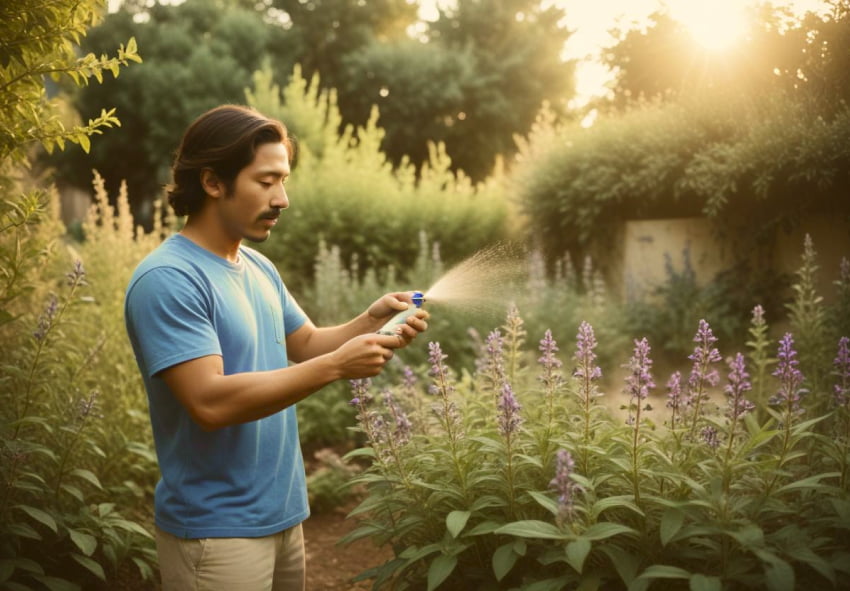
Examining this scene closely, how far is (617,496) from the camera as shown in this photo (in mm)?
2424

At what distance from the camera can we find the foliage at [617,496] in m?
2.23

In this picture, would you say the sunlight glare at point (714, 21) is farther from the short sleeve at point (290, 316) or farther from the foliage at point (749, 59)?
the short sleeve at point (290, 316)

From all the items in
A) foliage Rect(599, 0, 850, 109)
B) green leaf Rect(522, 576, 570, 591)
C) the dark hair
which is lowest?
green leaf Rect(522, 576, 570, 591)

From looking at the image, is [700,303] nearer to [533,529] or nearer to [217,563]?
[533,529]

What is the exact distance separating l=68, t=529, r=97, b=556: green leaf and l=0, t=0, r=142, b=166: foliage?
173 cm

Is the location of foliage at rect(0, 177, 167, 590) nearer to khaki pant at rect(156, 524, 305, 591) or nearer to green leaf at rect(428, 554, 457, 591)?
khaki pant at rect(156, 524, 305, 591)

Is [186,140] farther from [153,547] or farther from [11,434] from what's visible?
[153,547]

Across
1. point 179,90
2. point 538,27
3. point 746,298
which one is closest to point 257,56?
point 179,90

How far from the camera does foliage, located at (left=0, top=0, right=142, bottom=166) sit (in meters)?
3.16

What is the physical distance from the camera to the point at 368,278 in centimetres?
847

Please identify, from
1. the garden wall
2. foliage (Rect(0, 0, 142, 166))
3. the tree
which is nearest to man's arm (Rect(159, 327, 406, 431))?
foliage (Rect(0, 0, 142, 166))

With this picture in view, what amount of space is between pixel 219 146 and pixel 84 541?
187 centimetres

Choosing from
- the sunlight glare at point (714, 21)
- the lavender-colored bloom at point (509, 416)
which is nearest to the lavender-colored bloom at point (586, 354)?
the lavender-colored bloom at point (509, 416)

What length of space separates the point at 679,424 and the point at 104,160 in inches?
1338
